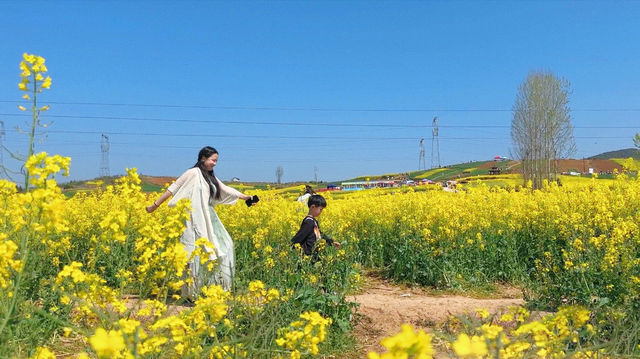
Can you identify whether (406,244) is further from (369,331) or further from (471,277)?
(369,331)

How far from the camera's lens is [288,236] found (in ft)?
23.7

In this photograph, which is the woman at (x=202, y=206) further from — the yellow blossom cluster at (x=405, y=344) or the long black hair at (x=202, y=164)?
the yellow blossom cluster at (x=405, y=344)

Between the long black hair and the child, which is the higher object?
the long black hair

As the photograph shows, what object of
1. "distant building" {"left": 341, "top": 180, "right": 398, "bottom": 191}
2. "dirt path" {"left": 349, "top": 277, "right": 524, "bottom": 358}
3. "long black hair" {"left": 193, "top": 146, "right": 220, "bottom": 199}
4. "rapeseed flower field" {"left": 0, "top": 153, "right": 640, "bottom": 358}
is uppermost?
"distant building" {"left": 341, "top": 180, "right": 398, "bottom": 191}

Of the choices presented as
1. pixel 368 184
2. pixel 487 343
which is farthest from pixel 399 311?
pixel 368 184

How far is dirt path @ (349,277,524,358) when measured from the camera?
177 inches

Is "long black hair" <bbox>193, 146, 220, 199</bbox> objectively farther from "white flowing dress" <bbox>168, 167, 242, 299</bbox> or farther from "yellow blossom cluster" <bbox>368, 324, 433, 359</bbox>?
"yellow blossom cluster" <bbox>368, 324, 433, 359</bbox>

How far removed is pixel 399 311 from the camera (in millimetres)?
5094

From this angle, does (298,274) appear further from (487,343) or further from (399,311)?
(487,343)

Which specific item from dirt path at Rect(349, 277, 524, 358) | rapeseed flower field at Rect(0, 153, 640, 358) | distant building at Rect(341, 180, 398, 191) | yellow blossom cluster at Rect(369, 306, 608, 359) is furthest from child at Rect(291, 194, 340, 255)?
distant building at Rect(341, 180, 398, 191)

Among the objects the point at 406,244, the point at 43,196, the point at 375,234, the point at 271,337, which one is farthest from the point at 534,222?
the point at 43,196

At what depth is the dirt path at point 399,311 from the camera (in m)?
4.51

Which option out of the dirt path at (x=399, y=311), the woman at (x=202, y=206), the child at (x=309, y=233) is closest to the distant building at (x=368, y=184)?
the dirt path at (x=399, y=311)

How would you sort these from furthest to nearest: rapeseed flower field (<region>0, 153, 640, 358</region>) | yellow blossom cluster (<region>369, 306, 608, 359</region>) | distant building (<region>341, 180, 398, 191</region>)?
1. distant building (<region>341, 180, 398, 191</region>)
2. rapeseed flower field (<region>0, 153, 640, 358</region>)
3. yellow blossom cluster (<region>369, 306, 608, 359</region>)
